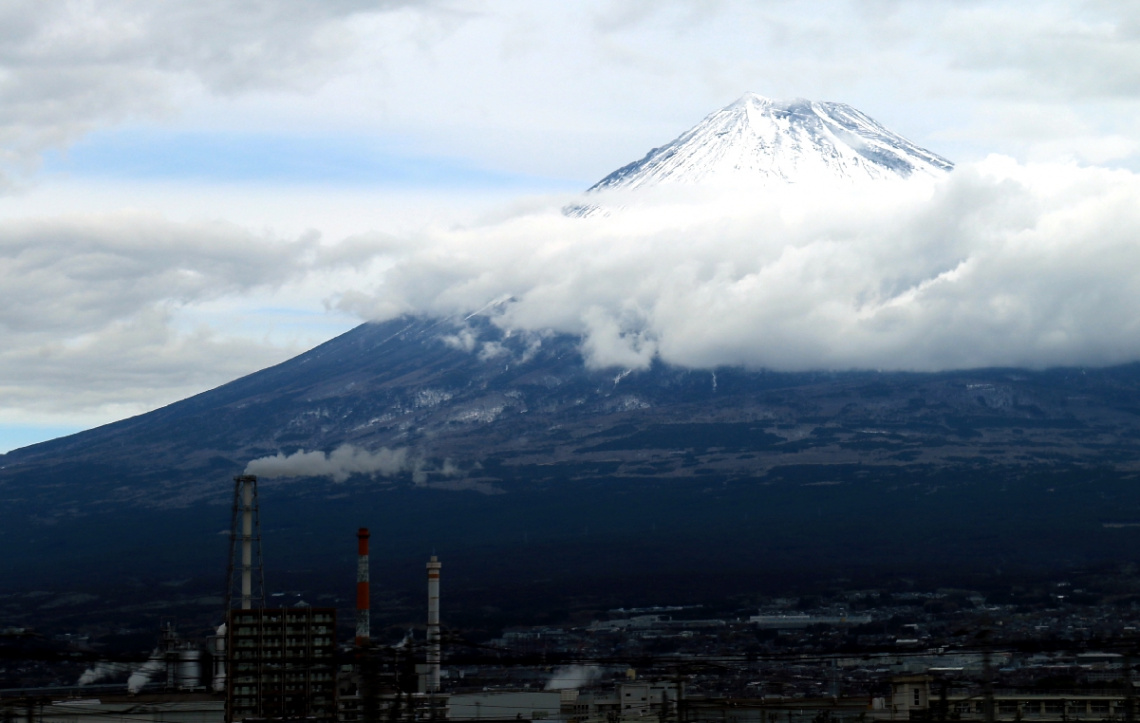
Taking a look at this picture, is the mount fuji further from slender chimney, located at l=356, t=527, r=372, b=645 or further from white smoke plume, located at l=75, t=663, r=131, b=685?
slender chimney, located at l=356, t=527, r=372, b=645

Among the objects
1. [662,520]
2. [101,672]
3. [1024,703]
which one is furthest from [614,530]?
[1024,703]

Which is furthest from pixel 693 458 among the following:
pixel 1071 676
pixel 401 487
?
pixel 1071 676

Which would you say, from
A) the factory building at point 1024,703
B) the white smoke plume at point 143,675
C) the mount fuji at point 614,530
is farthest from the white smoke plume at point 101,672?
the factory building at point 1024,703

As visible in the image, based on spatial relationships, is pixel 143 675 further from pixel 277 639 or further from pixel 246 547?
pixel 277 639

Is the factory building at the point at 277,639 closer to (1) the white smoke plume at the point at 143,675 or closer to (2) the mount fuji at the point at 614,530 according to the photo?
(1) the white smoke plume at the point at 143,675

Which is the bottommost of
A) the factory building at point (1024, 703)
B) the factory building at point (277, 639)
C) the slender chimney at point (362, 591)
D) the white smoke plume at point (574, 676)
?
the white smoke plume at point (574, 676)

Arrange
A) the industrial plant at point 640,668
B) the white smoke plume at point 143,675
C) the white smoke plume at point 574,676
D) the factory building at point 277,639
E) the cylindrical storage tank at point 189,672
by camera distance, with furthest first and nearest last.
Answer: the white smoke plume at point 574,676
the white smoke plume at point 143,675
the cylindrical storage tank at point 189,672
the factory building at point 277,639
the industrial plant at point 640,668

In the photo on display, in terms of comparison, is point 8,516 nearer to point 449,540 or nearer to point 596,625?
point 449,540
